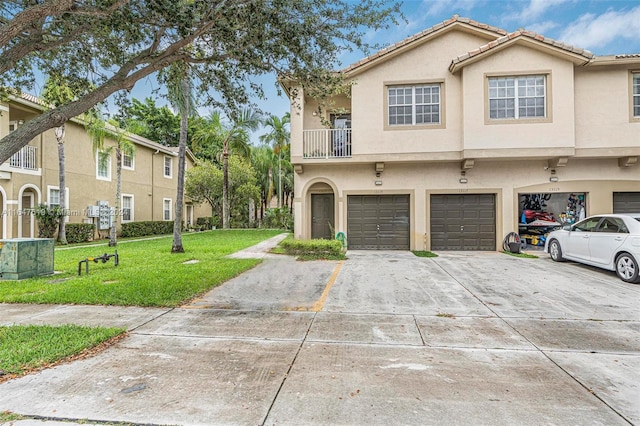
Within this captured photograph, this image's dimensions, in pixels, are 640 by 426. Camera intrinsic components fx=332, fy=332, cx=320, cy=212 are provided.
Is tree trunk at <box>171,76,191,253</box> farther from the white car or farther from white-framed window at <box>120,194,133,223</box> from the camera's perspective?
the white car

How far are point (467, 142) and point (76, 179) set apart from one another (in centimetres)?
2047

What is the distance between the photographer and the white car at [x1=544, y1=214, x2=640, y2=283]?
26.6 feet

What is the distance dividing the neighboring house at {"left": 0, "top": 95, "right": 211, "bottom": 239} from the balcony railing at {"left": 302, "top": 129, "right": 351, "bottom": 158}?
37.4 ft

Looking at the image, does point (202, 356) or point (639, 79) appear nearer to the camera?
point (202, 356)

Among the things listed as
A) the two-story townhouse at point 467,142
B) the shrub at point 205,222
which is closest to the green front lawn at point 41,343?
the two-story townhouse at point 467,142

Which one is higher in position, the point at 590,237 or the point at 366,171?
the point at 366,171

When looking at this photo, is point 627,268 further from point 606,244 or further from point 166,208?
point 166,208

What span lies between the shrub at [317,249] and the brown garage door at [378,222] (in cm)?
206

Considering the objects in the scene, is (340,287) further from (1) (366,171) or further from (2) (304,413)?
(1) (366,171)

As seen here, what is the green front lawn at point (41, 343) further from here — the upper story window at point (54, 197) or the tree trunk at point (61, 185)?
the upper story window at point (54, 197)

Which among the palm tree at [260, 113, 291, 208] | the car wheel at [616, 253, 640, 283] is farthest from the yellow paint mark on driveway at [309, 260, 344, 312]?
the palm tree at [260, 113, 291, 208]

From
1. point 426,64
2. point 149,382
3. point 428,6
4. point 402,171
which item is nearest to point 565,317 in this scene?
point 149,382

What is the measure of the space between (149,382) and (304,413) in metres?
1.75

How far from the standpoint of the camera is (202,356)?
4145 millimetres
